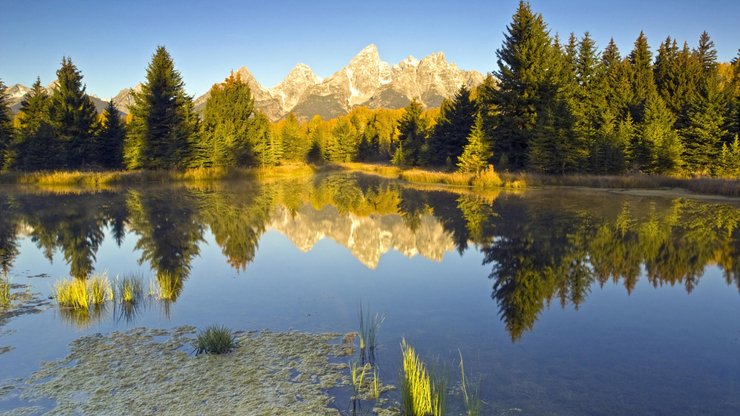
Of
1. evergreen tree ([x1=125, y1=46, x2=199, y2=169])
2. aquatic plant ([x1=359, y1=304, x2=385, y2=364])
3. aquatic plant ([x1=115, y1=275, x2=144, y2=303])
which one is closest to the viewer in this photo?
aquatic plant ([x1=359, y1=304, x2=385, y2=364])

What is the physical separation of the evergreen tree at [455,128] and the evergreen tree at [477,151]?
9.23 meters

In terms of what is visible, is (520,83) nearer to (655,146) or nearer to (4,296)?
(655,146)

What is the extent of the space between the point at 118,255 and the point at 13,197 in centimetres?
2281

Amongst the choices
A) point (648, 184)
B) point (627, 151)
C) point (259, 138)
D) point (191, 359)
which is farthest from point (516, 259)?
point (259, 138)

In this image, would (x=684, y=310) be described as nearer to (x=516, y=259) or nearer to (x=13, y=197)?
(x=516, y=259)

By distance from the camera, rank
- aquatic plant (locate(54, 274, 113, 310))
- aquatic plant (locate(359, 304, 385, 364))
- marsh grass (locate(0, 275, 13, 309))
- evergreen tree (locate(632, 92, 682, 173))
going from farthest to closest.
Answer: evergreen tree (locate(632, 92, 682, 173)), marsh grass (locate(0, 275, 13, 309)), aquatic plant (locate(54, 274, 113, 310)), aquatic plant (locate(359, 304, 385, 364))

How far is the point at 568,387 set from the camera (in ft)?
18.6

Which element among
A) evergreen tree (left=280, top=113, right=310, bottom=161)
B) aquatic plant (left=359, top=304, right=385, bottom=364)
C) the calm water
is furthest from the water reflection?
evergreen tree (left=280, top=113, right=310, bottom=161)

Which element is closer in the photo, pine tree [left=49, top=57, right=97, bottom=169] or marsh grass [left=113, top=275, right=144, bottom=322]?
marsh grass [left=113, top=275, right=144, bottom=322]

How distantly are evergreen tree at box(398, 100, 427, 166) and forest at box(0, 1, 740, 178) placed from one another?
1.22 feet

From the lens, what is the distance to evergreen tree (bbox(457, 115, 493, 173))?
4066 centimetres

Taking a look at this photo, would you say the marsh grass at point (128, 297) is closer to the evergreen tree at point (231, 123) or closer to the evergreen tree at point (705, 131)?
the evergreen tree at point (705, 131)

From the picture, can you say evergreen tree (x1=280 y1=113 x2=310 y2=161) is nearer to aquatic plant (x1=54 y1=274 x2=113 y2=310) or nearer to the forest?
the forest

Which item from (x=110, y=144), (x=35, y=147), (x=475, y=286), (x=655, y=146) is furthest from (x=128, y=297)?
(x=110, y=144)
